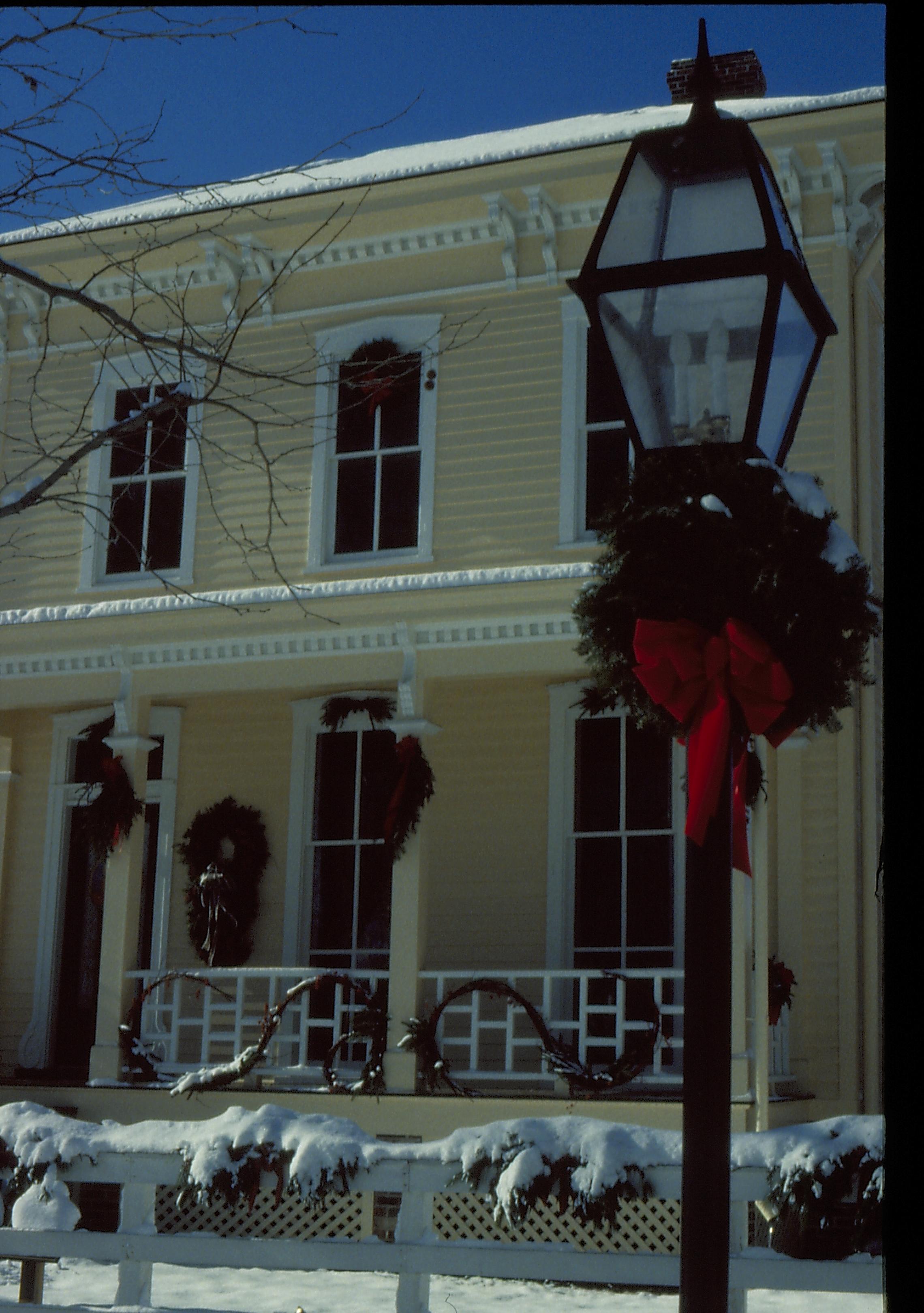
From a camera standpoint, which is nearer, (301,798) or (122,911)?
(122,911)

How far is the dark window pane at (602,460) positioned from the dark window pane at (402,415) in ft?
4.77

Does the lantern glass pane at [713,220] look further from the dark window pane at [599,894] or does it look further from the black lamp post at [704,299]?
the dark window pane at [599,894]

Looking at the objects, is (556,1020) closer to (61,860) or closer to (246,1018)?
(246,1018)

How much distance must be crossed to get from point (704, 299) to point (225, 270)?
9.73m

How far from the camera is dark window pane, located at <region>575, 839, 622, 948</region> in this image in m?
11.2

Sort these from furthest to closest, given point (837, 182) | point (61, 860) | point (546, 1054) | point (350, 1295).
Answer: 1. point (61, 860)
2. point (837, 182)
3. point (546, 1054)
4. point (350, 1295)

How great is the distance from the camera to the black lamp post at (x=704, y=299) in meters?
3.25

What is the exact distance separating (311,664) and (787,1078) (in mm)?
4075

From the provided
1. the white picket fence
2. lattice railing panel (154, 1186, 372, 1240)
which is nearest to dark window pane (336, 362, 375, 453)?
lattice railing panel (154, 1186, 372, 1240)

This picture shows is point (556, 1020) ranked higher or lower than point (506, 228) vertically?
lower

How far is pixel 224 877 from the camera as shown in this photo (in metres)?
11.8

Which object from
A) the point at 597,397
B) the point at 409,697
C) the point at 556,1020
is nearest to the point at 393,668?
the point at 409,697

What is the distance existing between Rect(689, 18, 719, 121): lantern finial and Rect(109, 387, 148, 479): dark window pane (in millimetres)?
9981

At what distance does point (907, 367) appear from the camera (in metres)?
2.69
